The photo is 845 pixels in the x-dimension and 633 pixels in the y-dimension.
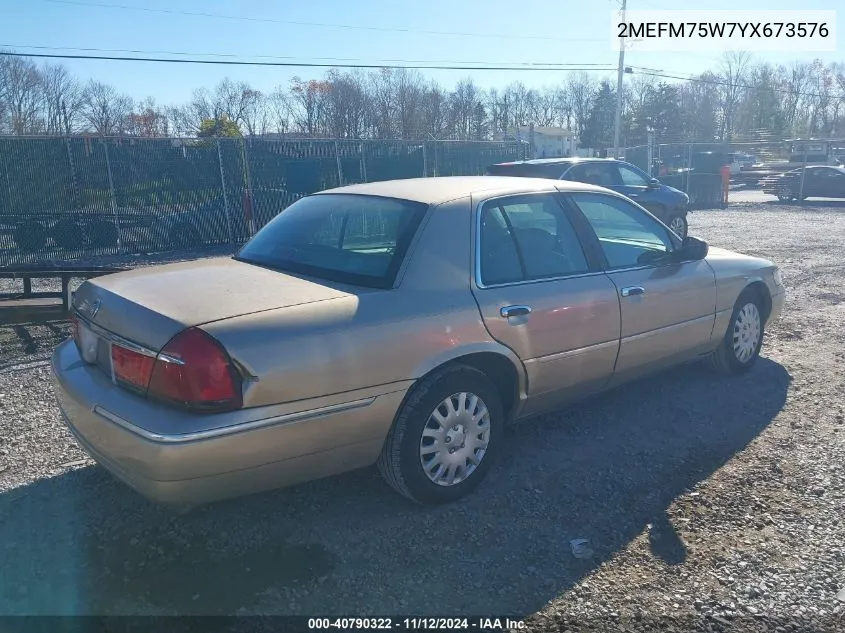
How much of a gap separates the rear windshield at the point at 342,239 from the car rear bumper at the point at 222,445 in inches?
26.8

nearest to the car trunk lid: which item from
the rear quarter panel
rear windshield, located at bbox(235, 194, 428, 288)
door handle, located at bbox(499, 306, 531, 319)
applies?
rear windshield, located at bbox(235, 194, 428, 288)

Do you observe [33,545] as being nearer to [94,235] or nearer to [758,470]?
[758,470]

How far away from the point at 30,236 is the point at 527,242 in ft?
38.6

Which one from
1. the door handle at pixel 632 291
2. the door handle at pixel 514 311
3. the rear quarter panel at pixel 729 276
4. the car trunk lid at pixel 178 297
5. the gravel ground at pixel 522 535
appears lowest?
the gravel ground at pixel 522 535

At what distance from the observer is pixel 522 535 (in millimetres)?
3432

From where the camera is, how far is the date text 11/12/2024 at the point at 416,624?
9.16ft

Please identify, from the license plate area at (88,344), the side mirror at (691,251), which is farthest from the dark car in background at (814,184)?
the license plate area at (88,344)

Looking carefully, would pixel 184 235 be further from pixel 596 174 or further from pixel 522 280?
pixel 522 280

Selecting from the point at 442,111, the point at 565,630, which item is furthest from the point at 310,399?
the point at 442,111

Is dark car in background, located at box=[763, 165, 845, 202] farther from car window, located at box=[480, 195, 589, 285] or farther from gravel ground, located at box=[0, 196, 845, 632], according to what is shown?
car window, located at box=[480, 195, 589, 285]

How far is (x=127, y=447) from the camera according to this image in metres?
2.99

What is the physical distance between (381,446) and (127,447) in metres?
1.11

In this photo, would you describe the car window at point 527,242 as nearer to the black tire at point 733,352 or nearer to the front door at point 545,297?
the front door at point 545,297

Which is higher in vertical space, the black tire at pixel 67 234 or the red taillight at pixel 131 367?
the red taillight at pixel 131 367
